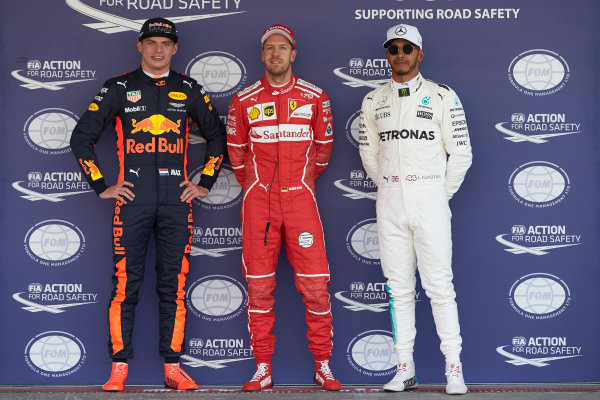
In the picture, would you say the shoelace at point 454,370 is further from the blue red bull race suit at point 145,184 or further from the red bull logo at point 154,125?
the red bull logo at point 154,125

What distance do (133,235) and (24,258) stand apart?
82 cm

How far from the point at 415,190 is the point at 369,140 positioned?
1.35ft

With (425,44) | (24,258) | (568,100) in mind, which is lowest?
(24,258)

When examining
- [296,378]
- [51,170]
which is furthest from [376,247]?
[51,170]

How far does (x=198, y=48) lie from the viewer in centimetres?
420

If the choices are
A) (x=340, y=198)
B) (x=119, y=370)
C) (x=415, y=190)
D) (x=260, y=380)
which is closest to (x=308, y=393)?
(x=260, y=380)

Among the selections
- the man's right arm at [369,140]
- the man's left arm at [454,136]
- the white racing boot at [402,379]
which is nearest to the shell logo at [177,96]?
the man's right arm at [369,140]

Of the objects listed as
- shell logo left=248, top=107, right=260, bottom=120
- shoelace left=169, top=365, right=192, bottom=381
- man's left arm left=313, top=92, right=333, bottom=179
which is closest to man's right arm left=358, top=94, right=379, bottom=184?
man's left arm left=313, top=92, right=333, bottom=179

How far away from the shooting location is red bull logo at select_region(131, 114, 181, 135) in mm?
3885

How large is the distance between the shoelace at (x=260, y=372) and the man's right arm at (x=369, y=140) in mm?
1196

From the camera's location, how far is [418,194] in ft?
12.1

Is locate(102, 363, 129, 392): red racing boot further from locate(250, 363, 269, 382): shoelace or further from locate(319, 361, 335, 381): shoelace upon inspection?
locate(319, 361, 335, 381): shoelace

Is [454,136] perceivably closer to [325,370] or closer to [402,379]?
[402,379]

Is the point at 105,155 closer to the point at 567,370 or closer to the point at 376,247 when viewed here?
the point at 376,247
